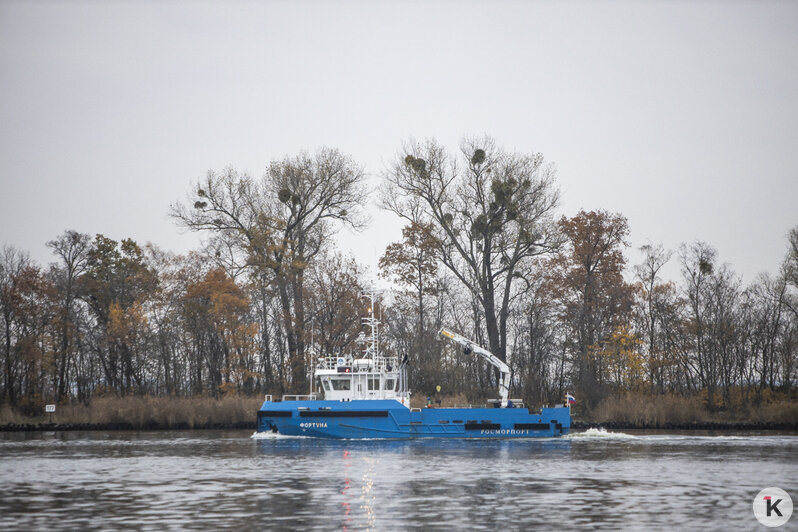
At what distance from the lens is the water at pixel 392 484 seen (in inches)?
658

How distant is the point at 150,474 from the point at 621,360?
104 feet

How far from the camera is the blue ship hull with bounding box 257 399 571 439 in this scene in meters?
36.2

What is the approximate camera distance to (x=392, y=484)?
22.1m

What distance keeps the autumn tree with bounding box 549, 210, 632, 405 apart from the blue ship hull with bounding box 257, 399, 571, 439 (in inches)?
566

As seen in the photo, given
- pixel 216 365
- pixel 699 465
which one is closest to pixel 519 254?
pixel 216 365

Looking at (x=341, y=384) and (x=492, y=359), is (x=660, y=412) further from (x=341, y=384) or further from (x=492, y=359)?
(x=341, y=384)

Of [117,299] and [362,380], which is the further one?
[117,299]

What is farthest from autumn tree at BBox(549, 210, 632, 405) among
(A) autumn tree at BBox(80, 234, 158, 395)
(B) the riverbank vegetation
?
(A) autumn tree at BBox(80, 234, 158, 395)

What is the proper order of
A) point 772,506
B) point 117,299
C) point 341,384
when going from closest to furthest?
point 772,506, point 341,384, point 117,299

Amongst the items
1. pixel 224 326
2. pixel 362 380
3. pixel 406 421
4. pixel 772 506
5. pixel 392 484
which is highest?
pixel 224 326

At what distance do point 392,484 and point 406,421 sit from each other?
1421 centimetres

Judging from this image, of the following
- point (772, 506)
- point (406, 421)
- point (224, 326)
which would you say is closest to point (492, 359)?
point (406, 421)

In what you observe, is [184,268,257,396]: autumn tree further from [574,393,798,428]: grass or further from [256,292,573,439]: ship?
[574,393,798,428]: grass

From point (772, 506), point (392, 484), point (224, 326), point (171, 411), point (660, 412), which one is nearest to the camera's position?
point (772, 506)
